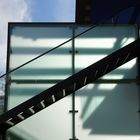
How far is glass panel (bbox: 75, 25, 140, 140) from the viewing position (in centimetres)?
874

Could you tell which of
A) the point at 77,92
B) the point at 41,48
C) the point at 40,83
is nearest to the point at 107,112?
the point at 77,92

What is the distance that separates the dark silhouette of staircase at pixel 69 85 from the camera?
731 cm

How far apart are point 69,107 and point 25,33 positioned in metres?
1.94

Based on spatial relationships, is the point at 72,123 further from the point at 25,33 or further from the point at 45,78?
the point at 25,33

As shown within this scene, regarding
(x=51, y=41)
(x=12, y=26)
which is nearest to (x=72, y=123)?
(x=51, y=41)

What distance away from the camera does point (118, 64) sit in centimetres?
851

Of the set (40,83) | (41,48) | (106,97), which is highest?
(41,48)

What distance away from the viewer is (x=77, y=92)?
8883 millimetres

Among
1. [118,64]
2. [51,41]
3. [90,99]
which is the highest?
[51,41]

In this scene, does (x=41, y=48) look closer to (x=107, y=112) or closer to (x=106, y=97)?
(x=106, y=97)

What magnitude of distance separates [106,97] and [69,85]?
1.60 metres

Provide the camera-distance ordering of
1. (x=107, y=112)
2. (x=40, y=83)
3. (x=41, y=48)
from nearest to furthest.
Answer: (x=40, y=83), (x=107, y=112), (x=41, y=48)

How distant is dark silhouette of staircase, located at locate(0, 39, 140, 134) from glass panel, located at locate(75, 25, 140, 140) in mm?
Answer: 424

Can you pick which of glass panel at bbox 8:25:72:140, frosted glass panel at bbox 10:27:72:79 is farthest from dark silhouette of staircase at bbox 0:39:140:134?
frosted glass panel at bbox 10:27:72:79
